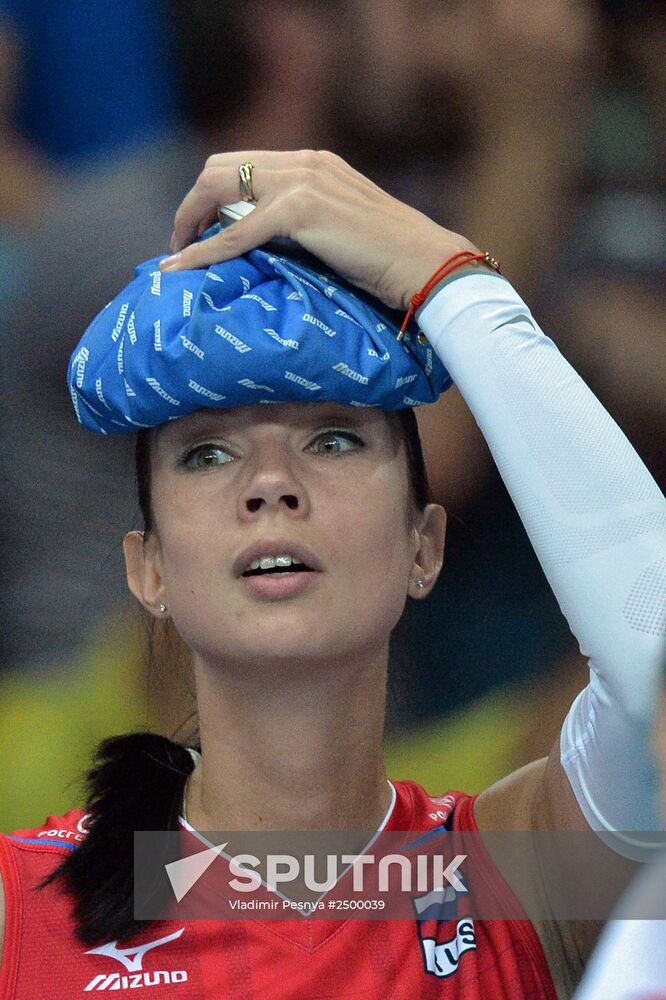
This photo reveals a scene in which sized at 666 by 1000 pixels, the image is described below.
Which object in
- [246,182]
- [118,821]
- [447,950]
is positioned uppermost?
[246,182]

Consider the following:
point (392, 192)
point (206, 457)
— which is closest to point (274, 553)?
point (206, 457)

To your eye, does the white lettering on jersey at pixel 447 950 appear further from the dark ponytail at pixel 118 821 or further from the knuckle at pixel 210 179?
the knuckle at pixel 210 179

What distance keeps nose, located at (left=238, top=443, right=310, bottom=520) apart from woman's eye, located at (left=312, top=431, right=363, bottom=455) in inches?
2.2

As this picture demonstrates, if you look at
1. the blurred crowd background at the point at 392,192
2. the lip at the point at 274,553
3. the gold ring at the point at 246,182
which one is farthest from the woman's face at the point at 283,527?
the blurred crowd background at the point at 392,192

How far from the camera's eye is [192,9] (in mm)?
2283

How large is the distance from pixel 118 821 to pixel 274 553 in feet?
1.36

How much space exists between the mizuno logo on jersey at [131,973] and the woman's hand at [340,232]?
76cm

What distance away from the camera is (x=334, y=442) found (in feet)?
4.75

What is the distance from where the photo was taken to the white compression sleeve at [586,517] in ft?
4.07

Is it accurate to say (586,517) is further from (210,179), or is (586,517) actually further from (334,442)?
(210,179)

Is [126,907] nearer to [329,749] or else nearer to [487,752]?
[329,749]

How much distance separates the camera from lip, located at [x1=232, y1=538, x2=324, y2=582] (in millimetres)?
1358

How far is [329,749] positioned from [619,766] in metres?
0.35

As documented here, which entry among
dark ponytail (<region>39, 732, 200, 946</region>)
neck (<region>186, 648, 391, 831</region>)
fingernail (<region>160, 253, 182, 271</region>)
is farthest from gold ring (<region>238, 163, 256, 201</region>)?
dark ponytail (<region>39, 732, 200, 946</region>)
